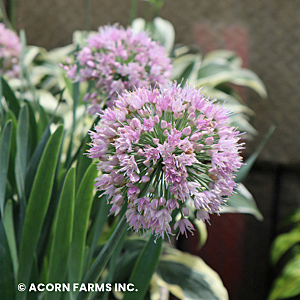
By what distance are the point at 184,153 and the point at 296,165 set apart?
936 mm

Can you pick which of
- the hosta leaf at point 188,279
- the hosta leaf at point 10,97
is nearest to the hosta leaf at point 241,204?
the hosta leaf at point 188,279

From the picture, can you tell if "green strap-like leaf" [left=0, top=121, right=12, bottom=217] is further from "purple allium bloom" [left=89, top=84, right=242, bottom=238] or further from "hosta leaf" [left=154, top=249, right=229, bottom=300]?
"hosta leaf" [left=154, top=249, right=229, bottom=300]

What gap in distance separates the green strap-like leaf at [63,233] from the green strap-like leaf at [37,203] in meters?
0.03

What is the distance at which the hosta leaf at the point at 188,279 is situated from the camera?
535mm

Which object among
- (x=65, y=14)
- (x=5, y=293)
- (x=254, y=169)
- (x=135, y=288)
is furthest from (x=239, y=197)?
(x=65, y=14)

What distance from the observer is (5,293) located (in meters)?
0.40

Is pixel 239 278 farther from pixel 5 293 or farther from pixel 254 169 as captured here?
pixel 5 293

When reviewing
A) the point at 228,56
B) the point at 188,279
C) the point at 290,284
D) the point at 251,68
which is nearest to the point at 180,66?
the point at 228,56

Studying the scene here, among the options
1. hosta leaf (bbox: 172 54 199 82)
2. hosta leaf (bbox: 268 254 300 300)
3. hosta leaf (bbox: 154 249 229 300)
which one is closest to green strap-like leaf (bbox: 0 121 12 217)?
hosta leaf (bbox: 154 249 229 300)

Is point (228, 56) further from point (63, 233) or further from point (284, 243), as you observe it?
point (63, 233)

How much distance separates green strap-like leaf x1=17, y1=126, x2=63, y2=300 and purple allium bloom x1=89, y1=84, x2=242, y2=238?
11 centimetres

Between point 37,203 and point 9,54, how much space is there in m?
0.41

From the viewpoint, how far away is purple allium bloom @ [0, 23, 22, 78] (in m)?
0.66

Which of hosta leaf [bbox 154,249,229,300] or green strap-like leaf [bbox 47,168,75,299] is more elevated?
green strap-like leaf [bbox 47,168,75,299]
